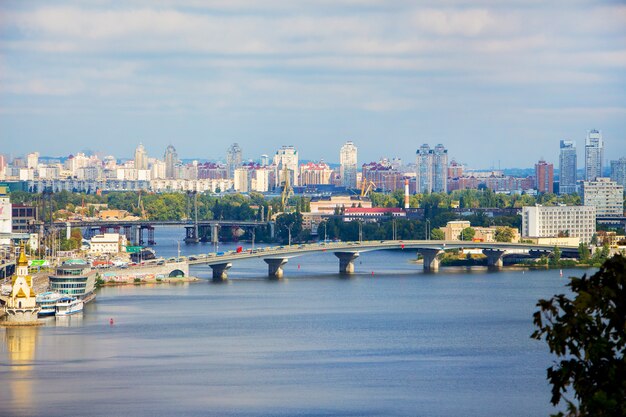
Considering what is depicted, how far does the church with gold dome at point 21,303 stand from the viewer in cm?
2064

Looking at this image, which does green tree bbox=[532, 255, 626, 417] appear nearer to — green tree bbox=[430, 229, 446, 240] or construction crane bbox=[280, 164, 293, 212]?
green tree bbox=[430, 229, 446, 240]

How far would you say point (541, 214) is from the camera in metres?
40.8

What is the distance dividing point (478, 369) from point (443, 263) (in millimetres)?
18119

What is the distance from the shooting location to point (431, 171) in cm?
9044

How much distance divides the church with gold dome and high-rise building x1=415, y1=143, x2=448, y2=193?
69.6 m

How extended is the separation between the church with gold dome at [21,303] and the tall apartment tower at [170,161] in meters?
95.9

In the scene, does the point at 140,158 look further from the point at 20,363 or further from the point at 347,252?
the point at 20,363

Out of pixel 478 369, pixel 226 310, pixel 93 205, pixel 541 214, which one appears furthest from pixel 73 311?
pixel 93 205

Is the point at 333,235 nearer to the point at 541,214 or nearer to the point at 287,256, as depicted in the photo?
the point at 541,214

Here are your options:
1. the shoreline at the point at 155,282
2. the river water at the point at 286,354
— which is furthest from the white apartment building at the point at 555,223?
the shoreline at the point at 155,282

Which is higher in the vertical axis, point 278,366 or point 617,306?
point 617,306

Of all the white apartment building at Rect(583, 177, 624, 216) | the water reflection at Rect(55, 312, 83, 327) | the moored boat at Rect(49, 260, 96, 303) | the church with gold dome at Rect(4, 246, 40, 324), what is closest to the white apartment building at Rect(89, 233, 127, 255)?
the moored boat at Rect(49, 260, 96, 303)

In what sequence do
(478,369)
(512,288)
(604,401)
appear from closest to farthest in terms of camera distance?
(604,401)
(478,369)
(512,288)

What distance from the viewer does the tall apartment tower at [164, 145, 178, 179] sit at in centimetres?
11706
